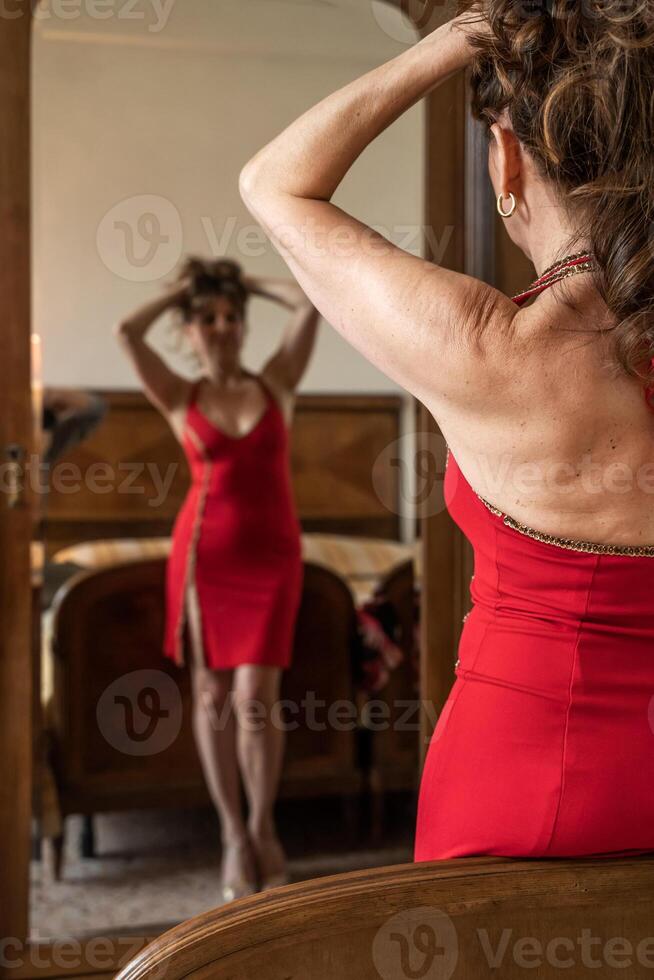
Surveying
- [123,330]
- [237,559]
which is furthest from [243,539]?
[123,330]

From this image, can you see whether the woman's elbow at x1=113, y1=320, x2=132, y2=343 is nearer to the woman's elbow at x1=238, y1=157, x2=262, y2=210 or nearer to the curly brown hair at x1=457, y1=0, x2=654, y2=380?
the woman's elbow at x1=238, y1=157, x2=262, y2=210

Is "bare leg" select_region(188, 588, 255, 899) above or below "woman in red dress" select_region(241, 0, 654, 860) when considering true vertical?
below

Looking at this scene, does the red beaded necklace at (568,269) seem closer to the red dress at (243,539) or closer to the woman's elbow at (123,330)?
the red dress at (243,539)

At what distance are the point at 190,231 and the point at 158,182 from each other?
0.15 metres

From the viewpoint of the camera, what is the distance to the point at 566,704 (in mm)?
785

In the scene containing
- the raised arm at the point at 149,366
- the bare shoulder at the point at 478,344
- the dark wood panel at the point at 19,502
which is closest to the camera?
the bare shoulder at the point at 478,344

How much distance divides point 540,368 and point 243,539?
1.90 m

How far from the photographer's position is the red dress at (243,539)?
2.56 m

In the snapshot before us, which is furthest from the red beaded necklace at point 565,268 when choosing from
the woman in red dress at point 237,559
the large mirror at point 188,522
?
the woman in red dress at point 237,559

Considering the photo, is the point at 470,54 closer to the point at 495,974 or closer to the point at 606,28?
the point at 606,28

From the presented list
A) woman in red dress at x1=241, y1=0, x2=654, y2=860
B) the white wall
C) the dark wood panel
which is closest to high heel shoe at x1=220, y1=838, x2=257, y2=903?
the dark wood panel

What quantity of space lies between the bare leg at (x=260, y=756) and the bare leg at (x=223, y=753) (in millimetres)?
24

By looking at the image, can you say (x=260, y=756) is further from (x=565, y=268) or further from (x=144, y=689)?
(x=565, y=268)

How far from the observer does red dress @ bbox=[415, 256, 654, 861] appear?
2.53ft
